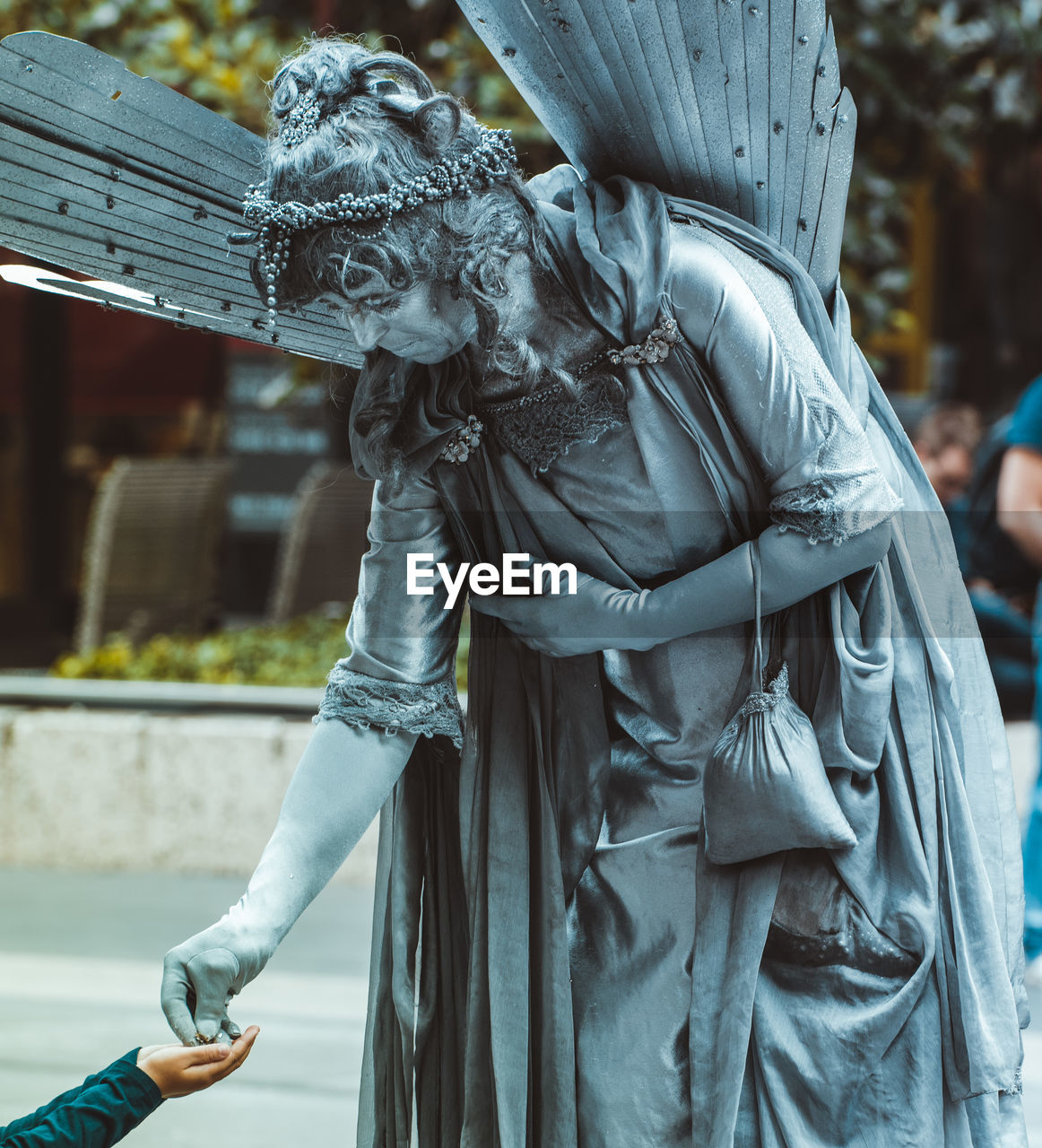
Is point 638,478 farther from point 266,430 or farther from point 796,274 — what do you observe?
point 266,430

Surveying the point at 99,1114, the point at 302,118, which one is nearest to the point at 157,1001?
the point at 99,1114

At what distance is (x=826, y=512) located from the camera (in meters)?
1.69

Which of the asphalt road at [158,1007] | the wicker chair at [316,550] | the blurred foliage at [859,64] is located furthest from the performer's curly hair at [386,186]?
the blurred foliage at [859,64]

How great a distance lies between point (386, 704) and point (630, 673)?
11.7 inches

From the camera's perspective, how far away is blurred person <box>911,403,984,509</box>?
627 centimetres

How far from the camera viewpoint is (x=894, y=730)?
5.97 ft

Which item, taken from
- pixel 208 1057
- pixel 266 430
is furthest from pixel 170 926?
pixel 266 430

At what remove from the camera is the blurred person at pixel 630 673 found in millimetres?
1676

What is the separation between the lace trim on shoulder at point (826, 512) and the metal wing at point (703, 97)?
33cm

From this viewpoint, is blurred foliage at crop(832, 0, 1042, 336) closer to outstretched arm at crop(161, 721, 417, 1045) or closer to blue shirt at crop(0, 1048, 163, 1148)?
outstretched arm at crop(161, 721, 417, 1045)

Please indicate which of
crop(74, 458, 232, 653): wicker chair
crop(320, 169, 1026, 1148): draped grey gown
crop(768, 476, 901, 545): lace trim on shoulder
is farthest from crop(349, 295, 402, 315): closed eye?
crop(74, 458, 232, 653): wicker chair

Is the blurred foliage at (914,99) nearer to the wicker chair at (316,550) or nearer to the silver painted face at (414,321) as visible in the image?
the wicker chair at (316,550)

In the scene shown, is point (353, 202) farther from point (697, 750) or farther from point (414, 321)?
point (697, 750)

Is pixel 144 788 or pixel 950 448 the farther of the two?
pixel 950 448
